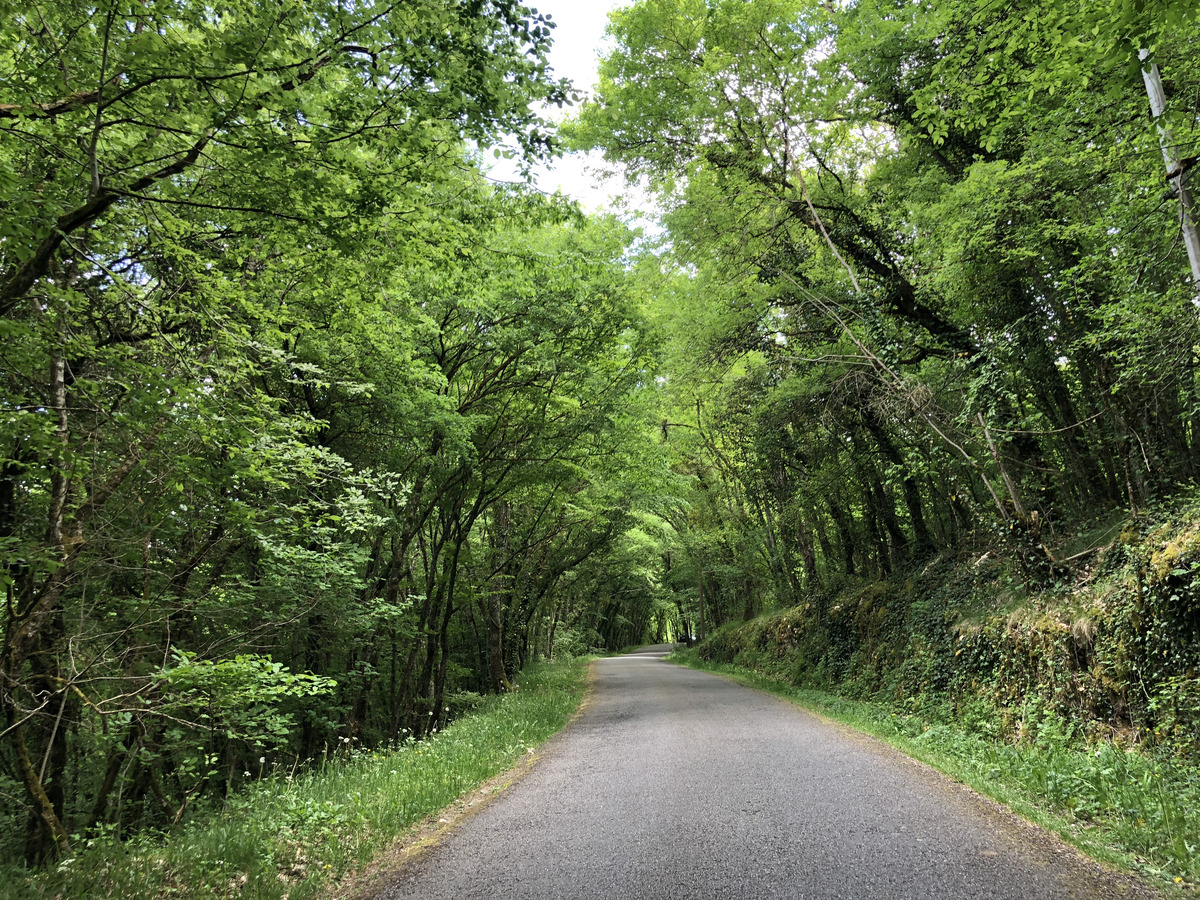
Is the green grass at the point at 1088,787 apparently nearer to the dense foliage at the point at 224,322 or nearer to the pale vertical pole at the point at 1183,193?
the pale vertical pole at the point at 1183,193

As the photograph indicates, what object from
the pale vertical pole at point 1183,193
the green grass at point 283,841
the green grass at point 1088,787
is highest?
the pale vertical pole at point 1183,193

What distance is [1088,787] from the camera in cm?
478

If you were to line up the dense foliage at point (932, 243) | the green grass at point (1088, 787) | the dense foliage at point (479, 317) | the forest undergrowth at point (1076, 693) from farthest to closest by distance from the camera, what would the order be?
1. the dense foliage at point (932, 243)
2. the forest undergrowth at point (1076, 693)
3. the dense foliage at point (479, 317)
4. the green grass at point (1088, 787)

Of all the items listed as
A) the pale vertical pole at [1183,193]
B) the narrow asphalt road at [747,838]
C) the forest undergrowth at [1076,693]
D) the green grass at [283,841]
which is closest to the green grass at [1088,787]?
the forest undergrowth at [1076,693]

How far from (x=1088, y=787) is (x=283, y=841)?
6.46 metres

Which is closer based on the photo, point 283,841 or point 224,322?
point 283,841

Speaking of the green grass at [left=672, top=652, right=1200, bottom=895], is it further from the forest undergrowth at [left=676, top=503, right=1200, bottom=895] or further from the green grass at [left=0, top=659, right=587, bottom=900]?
the green grass at [left=0, top=659, right=587, bottom=900]

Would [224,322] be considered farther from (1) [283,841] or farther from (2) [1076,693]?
(2) [1076,693]

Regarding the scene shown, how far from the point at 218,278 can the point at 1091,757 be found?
9.16m

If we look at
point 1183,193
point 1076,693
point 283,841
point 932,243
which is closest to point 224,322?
point 283,841

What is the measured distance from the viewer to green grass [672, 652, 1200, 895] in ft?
12.1

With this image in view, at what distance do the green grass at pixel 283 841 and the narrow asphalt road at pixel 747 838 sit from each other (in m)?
0.53

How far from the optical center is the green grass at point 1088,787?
3699 mm

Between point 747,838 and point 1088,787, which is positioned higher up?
point 747,838
